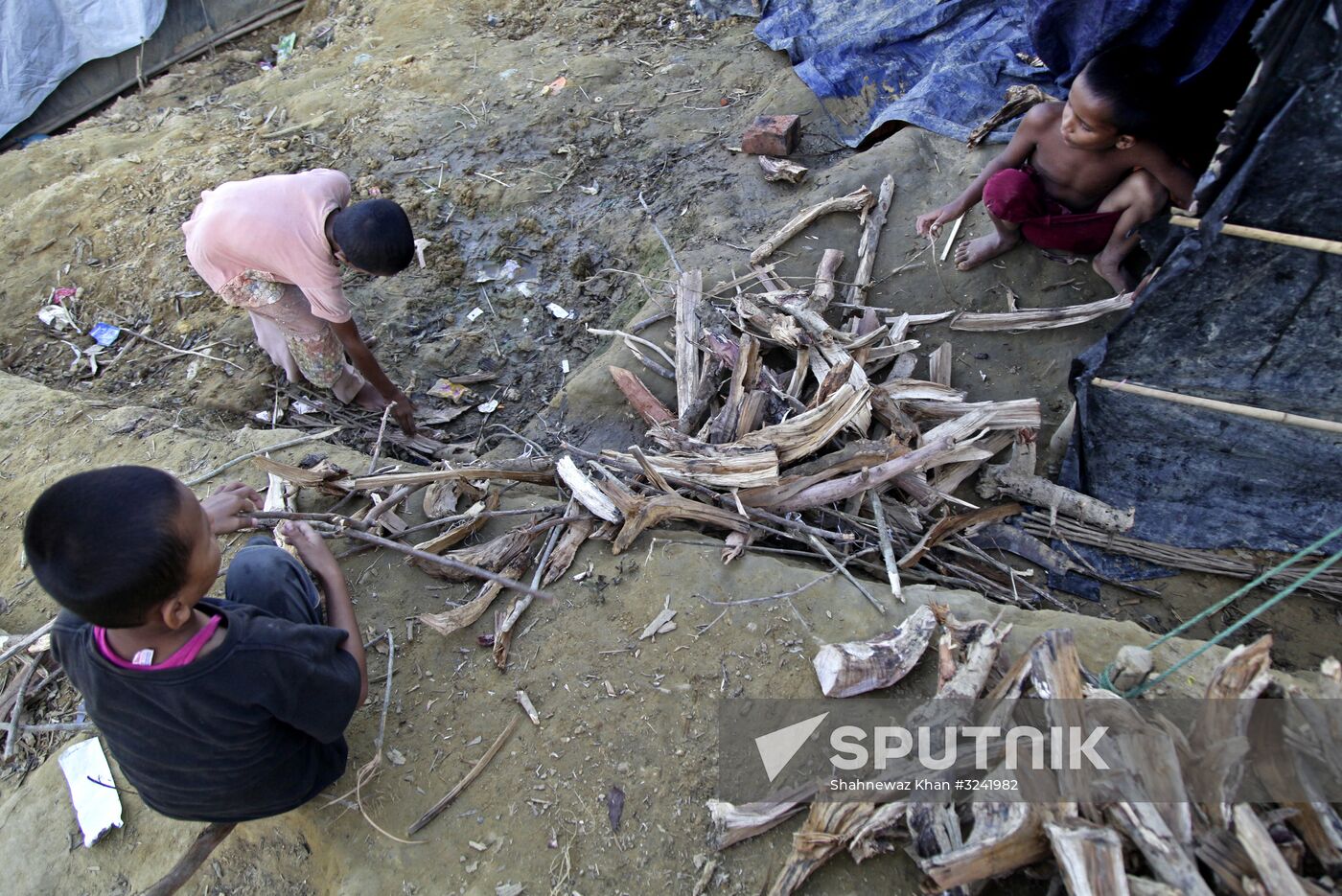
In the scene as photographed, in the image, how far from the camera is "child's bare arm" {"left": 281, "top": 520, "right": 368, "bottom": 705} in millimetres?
2428

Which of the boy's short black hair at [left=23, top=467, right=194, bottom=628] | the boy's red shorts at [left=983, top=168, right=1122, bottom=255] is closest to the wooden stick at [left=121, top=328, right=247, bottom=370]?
the boy's short black hair at [left=23, top=467, right=194, bottom=628]

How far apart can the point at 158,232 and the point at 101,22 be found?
417 centimetres

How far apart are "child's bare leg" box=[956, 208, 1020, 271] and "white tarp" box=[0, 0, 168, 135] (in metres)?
8.38

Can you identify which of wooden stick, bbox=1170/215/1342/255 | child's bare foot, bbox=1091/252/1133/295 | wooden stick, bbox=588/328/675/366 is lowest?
wooden stick, bbox=588/328/675/366

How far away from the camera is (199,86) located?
24.1 feet

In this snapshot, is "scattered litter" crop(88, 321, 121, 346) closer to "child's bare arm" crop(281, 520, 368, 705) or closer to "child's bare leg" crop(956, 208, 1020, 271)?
"child's bare arm" crop(281, 520, 368, 705)

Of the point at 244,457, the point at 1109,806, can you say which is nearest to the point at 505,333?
the point at 244,457

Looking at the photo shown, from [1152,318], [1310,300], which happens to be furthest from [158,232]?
[1310,300]

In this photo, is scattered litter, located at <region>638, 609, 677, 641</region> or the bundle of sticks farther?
scattered litter, located at <region>638, 609, 677, 641</region>

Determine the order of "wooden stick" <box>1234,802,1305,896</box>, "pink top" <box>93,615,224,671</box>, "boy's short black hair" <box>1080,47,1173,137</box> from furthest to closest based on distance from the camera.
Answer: "boy's short black hair" <box>1080,47,1173,137</box>, "pink top" <box>93,615,224,671</box>, "wooden stick" <box>1234,802,1305,896</box>

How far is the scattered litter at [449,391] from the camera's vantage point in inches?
174

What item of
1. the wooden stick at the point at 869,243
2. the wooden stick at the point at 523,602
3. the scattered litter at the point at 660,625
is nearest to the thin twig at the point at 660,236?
the wooden stick at the point at 869,243

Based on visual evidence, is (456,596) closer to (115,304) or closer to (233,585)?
(233,585)

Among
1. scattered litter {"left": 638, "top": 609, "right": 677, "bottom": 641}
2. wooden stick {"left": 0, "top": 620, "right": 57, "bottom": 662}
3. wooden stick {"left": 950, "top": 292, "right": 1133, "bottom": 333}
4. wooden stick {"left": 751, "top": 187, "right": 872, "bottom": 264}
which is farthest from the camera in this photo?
wooden stick {"left": 751, "top": 187, "right": 872, "bottom": 264}
